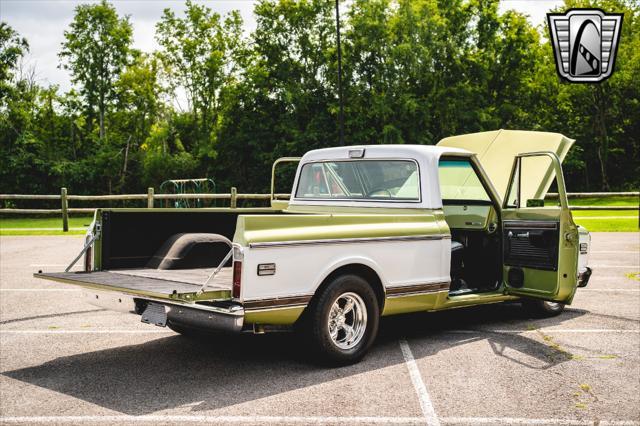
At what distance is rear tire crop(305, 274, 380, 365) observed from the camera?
209 inches

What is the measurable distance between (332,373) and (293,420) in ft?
3.84

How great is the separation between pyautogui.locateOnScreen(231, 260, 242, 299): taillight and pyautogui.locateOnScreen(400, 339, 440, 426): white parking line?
4.79ft

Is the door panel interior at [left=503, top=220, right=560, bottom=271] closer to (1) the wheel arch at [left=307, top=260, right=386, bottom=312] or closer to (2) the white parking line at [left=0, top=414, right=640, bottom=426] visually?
(1) the wheel arch at [left=307, top=260, right=386, bottom=312]

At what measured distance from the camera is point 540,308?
767 centimetres

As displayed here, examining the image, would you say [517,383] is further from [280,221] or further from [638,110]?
[638,110]

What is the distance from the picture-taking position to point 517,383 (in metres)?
5.11

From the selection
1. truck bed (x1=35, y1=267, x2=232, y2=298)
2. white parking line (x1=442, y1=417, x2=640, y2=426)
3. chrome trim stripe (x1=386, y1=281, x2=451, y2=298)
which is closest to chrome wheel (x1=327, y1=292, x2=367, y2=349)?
chrome trim stripe (x1=386, y1=281, x2=451, y2=298)

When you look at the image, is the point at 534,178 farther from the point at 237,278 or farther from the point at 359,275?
the point at 237,278

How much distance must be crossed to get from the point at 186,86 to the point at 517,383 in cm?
4425

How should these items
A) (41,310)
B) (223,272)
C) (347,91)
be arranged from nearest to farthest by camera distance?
(223,272), (41,310), (347,91)

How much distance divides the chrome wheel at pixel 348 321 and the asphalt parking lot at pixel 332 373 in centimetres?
24

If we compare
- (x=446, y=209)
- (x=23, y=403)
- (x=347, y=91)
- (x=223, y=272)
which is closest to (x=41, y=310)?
(x=223, y=272)

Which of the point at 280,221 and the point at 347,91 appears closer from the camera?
the point at 280,221

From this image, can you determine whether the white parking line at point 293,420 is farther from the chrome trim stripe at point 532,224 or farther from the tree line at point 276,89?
the tree line at point 276,89
